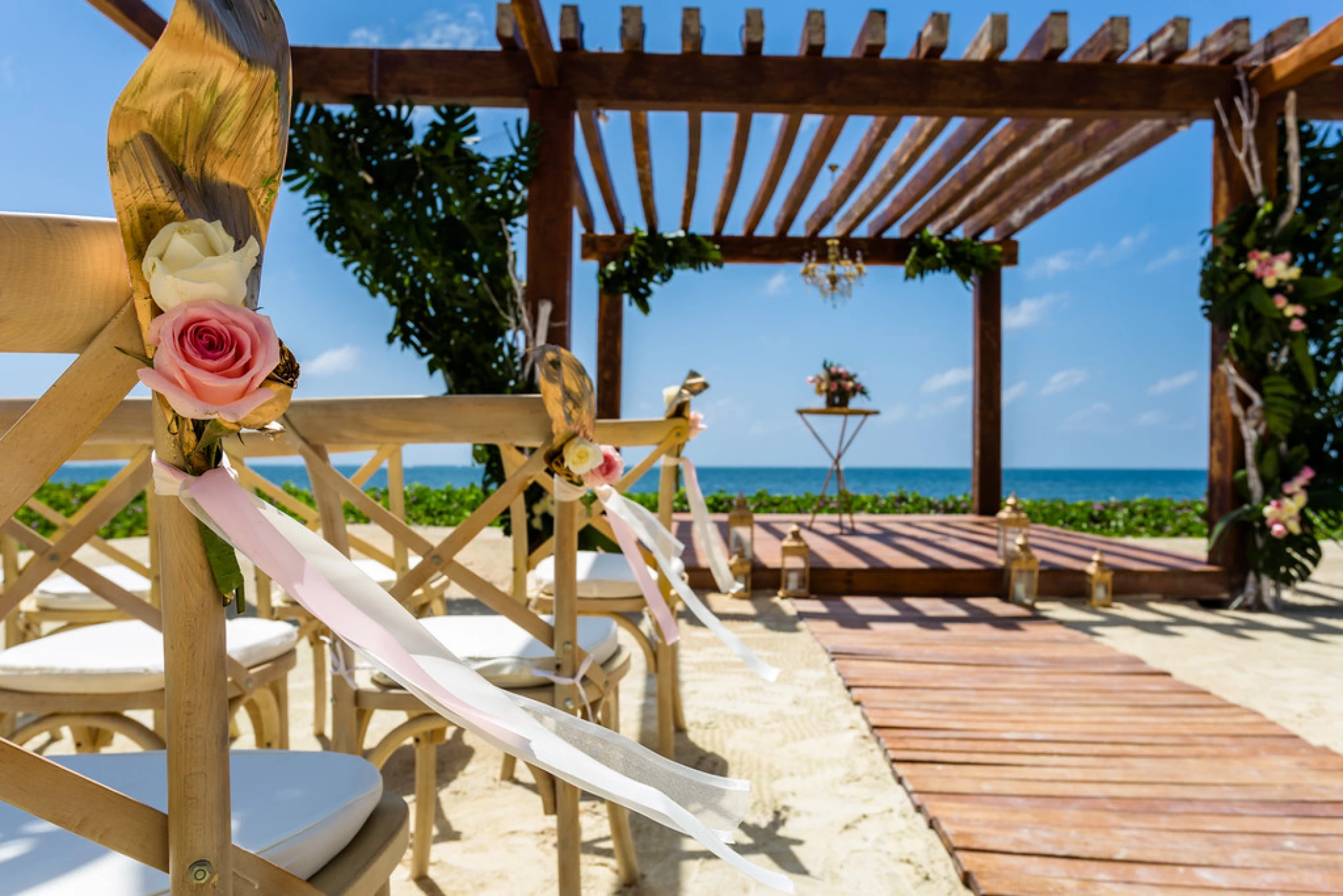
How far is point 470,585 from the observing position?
3.55 feet

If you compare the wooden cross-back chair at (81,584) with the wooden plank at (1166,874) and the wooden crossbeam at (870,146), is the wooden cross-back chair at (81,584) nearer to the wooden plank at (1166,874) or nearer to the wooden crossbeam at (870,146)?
the wooden plank at (1166,874)

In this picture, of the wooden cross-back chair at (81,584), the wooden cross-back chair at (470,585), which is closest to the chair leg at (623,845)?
the wooden cross-back chair at (470,585)

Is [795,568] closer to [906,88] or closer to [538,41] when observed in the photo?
[906,88]

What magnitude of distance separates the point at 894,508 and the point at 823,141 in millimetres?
5079

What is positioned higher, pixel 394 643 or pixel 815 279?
pixel 815 279

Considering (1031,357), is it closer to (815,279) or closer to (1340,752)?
(815,279)

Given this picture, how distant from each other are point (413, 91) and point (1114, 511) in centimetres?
789

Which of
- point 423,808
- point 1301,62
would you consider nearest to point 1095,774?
point 423,808

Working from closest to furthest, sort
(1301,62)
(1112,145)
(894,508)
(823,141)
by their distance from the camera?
1. (1301,62)
2. (823,141)
3. (1112,145)
4. (894,508)

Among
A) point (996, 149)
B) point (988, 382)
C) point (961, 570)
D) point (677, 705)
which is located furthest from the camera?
point (988, 382)

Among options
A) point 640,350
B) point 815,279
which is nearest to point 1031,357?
point 640,350

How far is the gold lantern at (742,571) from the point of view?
161 inches

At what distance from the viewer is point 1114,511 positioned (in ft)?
26.9

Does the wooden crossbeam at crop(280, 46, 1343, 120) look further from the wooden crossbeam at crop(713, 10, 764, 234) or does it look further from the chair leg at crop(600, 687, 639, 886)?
the chair leg at crop(600, 687, 639, 886)
